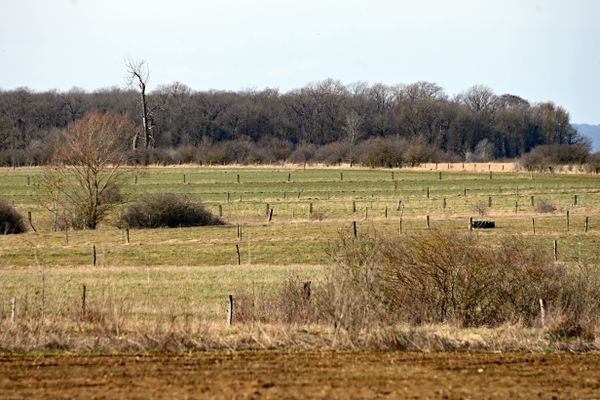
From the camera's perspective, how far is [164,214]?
154ft

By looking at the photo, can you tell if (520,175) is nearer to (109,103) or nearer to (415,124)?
(415,124)

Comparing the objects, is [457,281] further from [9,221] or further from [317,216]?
[9,221]

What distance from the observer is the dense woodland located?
462ft

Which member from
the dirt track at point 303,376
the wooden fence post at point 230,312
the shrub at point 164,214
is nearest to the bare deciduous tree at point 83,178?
the shrub at point 164,214

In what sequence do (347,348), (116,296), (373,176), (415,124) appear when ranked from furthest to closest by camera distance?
(415,124)
(373,176)
(116,296)
(347,348)

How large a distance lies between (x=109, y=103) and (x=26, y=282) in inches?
5034

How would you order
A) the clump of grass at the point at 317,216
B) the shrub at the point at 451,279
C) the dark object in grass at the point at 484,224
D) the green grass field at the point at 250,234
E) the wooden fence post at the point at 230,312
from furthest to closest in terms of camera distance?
the clump of grass at the point at 317,216 → the dark object in grass at the point at 484,224 → the green grass field at the point at 250,234 → the shrub at the point at 451,279 → the wooden fence post at the point at 230,312

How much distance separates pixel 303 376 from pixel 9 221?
3531 centimetres

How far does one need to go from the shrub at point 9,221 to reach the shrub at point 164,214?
17.3 feet

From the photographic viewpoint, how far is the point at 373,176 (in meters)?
86.7

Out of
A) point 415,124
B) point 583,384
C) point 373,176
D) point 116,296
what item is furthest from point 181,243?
point 415,124

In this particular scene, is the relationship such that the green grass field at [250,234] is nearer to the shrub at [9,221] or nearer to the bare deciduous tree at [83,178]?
the shrub at [9,221]

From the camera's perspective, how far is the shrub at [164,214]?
46875 mm

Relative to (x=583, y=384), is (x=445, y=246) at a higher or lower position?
higher
